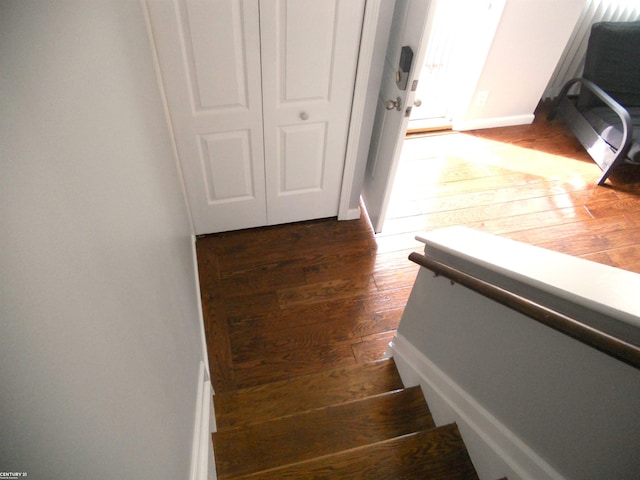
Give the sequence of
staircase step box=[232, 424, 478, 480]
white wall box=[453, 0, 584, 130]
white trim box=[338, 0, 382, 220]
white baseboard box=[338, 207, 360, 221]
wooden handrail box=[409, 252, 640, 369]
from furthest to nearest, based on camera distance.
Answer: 1. white wall box=[453, 0, 584, 130]
2. white baseboard box=[338, 207, 360, 221]
3. white trim box=[338, 0, 382, 220]
4. staircase step box=[232, 424, 478, 480]
5. wooden handrail box=[409, 252, 640, 369]

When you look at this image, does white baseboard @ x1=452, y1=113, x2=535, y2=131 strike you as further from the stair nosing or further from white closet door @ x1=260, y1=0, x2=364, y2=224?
the stair nosing

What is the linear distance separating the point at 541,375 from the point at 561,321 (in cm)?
28

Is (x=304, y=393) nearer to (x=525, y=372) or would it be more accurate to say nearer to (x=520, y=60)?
(x=525, y=372)

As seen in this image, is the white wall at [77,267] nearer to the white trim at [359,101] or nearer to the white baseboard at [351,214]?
the white trim at [359,101]

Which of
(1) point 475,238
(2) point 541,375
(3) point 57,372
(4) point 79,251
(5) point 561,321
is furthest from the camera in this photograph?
(1) point 475,238

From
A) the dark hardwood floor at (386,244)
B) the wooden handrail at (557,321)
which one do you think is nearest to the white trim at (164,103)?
the dark hardwood floor at (386,244)

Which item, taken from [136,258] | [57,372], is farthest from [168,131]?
[57,372]

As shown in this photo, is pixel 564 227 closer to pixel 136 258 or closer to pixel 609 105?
pixel 609 105

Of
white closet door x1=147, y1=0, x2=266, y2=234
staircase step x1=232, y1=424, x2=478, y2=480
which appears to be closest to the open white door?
white closet door x1=147, y1=0, x2=266, y2=234

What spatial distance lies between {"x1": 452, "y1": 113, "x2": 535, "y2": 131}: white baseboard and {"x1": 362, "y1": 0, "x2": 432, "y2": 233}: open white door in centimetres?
133

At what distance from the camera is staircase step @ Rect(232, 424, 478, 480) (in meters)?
1.57

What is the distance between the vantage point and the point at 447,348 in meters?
1.73

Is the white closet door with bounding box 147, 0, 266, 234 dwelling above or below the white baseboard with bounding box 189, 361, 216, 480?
above

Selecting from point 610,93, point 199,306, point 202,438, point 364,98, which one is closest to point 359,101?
point 364,98
